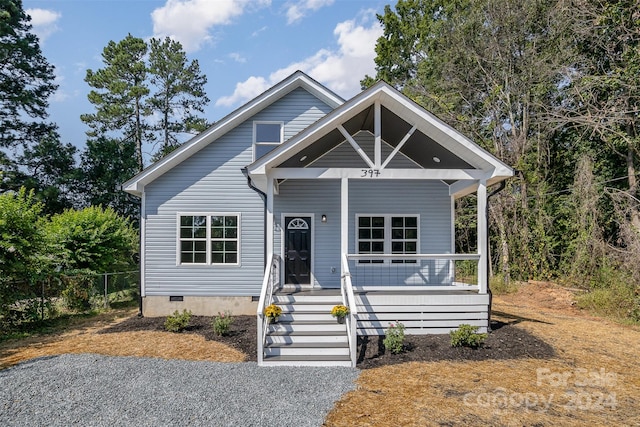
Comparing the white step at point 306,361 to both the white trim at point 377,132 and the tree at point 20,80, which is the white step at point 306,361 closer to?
the white trim at point 377,132

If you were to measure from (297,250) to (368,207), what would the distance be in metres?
2.30

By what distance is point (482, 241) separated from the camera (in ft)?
26.4

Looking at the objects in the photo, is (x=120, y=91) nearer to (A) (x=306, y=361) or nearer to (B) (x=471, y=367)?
(A) (x=306, y=361)

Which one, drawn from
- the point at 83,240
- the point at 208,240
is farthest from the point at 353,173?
the point at 83,240

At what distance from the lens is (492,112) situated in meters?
18.1

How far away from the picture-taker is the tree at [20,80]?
2105cm

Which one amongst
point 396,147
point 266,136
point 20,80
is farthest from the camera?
point 20,80

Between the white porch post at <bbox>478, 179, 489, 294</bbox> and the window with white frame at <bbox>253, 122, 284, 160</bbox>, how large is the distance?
18.1 feet

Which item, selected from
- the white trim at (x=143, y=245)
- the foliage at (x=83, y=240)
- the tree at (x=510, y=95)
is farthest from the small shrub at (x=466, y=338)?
the foliage at (x=83, y=240)

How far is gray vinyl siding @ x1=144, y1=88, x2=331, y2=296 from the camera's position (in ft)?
33.3

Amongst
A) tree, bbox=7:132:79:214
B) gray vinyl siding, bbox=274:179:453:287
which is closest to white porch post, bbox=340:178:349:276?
gray vinyl siding, bbox=274:179:453:287

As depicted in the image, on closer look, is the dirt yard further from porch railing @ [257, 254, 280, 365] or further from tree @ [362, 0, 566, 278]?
tree @ [362, 0, 566, 278]

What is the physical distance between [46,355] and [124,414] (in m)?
3.59

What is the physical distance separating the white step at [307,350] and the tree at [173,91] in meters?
24.5
